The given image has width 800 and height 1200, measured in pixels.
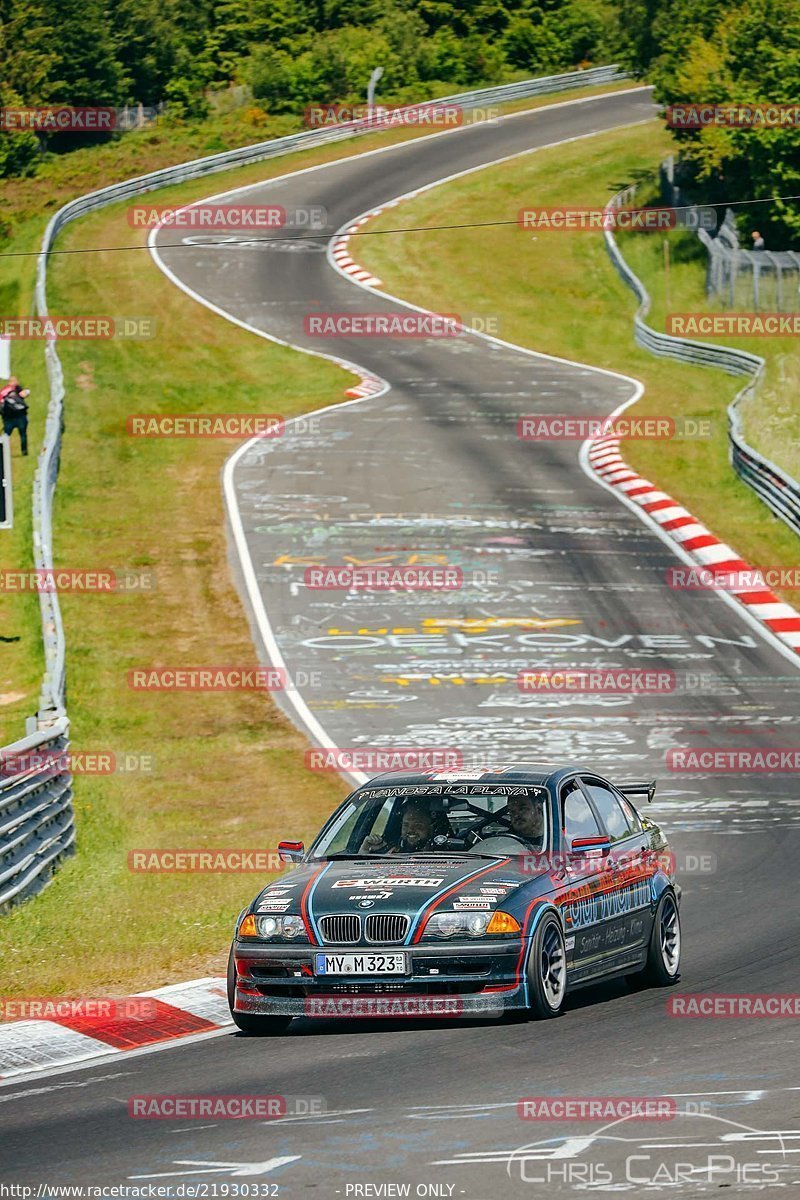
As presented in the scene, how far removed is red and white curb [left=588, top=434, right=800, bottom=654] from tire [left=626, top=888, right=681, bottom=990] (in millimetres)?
14444

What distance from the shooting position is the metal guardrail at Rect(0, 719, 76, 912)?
594 inches

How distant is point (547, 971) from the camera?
10555 millimetres

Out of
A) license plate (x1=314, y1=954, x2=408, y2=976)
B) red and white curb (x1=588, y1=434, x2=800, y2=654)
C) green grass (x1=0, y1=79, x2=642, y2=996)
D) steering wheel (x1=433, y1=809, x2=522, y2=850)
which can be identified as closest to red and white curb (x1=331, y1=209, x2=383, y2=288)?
green grass (x1=0, y1=79, x2=642, y2=996)

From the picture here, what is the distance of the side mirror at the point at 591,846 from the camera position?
1102 cm

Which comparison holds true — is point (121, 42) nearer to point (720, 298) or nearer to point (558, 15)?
point (558, 15)

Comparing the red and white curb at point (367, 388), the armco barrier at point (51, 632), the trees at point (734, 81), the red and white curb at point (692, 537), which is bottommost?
the red and white curb at point (692, 537)

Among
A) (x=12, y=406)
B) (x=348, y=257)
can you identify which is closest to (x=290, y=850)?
(x=12, y=406)

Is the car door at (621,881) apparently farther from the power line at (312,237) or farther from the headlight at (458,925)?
the power line at (312,237)

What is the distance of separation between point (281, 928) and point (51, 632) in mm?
14840

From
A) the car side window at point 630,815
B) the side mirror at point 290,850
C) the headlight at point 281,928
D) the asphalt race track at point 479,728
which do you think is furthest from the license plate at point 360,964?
the car side window at point 630,815

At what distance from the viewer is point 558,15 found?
278 ft

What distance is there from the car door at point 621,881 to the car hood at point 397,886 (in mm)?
774

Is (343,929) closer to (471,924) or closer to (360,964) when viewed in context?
(360,964)

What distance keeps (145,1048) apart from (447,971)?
173 cm
